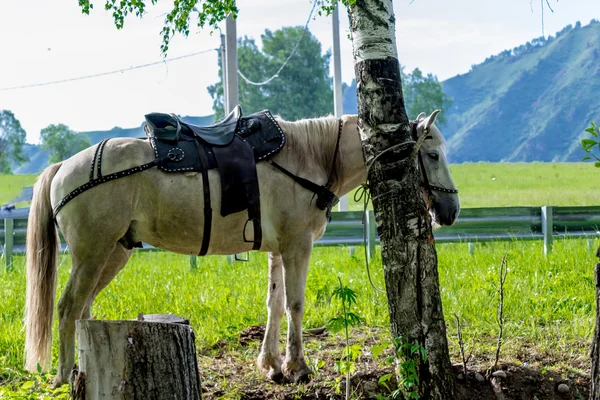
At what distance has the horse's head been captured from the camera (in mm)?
6043

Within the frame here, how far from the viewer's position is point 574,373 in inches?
230

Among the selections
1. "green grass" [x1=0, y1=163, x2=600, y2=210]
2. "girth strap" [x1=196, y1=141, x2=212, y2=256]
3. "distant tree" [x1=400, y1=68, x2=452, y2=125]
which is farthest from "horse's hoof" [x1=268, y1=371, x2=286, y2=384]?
"distant tree" [x1=400, y1=68, x2=452, y2=125]

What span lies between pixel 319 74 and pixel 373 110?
89.5 meters

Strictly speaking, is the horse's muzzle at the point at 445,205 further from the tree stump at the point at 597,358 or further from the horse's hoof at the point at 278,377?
the tree stump at the point at 597,358

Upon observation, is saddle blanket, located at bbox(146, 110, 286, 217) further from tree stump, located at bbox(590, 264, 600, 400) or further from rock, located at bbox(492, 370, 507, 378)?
tree stump, located at bbox(590, 264, 600, 400)

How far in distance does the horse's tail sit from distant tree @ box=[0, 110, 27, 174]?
106 m

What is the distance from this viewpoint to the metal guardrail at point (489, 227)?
12.0m

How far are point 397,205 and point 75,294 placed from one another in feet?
8.82

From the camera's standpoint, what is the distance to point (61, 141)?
110 m

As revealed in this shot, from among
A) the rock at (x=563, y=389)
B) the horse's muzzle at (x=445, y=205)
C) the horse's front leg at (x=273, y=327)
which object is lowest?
the rock at (x=563, y=389)

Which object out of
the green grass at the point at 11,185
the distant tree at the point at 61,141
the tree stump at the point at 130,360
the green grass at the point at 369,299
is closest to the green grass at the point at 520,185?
the green grass at the point at 11,185

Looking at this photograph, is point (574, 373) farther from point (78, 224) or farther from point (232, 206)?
point (78, 224)

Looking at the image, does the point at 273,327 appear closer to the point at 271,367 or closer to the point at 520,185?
the point at 271,367

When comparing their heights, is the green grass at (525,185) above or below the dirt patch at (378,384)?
above
